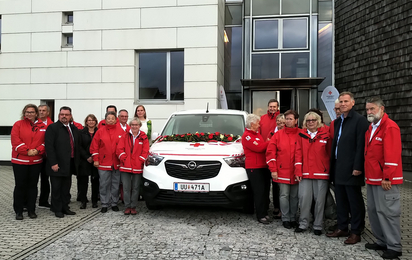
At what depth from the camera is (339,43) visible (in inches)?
549

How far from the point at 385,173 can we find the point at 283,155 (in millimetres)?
1413

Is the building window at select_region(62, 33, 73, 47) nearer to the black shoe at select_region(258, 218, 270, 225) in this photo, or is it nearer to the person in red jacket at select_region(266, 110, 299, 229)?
the person in red jacket at select_region(266, 110, 299, 229)

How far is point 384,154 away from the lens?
3.70 metres

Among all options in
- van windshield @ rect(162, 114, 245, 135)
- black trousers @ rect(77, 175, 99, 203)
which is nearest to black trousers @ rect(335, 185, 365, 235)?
van windshield @ rect(162, 114, 245, 135)

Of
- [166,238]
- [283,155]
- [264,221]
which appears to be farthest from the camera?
[264,221]

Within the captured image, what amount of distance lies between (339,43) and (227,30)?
504cm

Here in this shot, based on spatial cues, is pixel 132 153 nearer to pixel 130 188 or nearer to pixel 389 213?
pixel 130 188

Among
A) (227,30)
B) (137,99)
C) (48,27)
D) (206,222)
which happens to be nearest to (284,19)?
(227,30)

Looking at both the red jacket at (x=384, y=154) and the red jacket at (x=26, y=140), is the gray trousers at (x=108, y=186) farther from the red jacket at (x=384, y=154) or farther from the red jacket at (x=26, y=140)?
the red jacket at (x=384, y=154)

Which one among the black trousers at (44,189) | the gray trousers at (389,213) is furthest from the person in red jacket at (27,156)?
the gray trousers at (389,213)

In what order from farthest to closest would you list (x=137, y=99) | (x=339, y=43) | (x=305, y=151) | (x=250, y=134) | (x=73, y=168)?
(x=339, y=43)
(x=137, y=99)
(x=73, y=168)
(x=250, y=134)
(x=305, y=151)

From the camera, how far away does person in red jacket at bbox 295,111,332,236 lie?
14.8 feet

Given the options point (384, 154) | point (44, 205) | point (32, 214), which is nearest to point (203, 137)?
point (384, 154)

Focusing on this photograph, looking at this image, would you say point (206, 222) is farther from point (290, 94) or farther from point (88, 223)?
point (290, 94)
